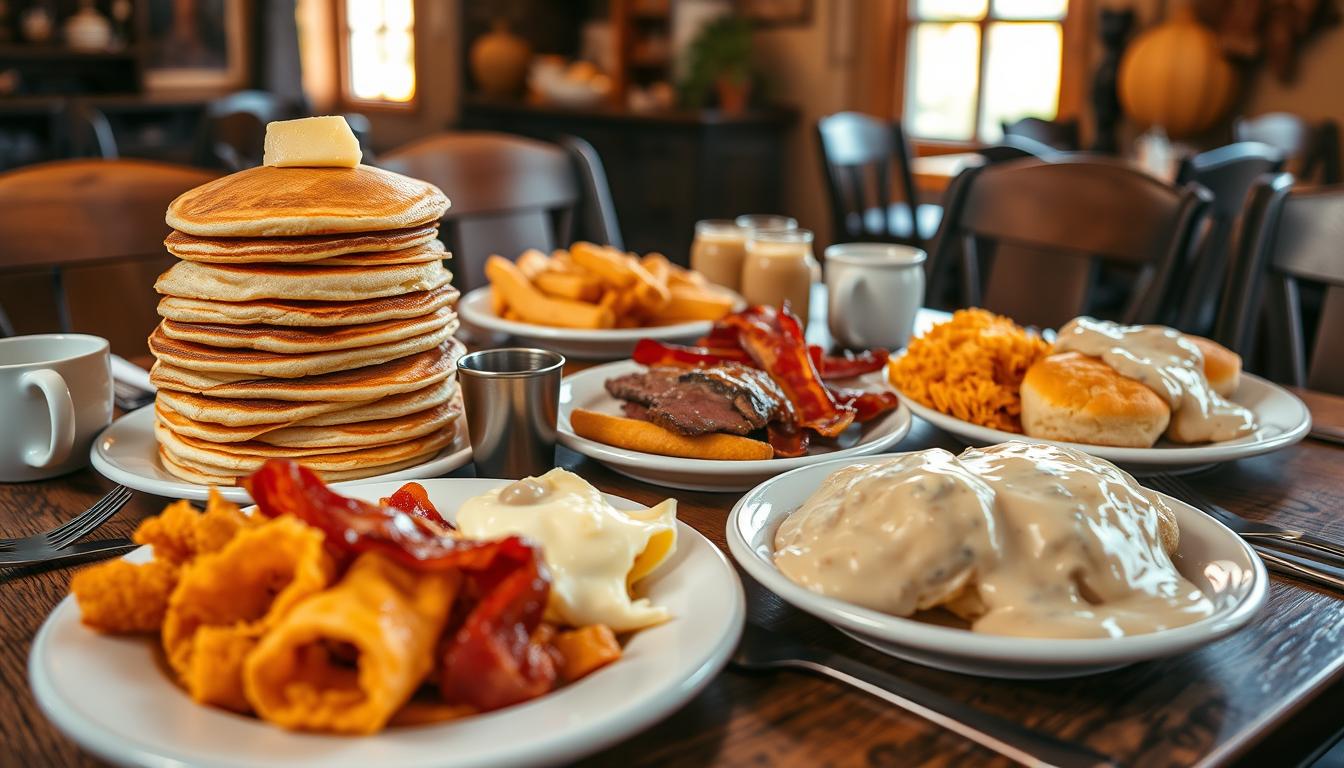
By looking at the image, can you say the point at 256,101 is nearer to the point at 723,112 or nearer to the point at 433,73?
the point at 723,112

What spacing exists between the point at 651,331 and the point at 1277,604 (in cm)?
87

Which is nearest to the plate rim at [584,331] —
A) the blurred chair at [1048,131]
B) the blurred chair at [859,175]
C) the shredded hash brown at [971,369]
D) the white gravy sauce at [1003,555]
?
the shredded hash brown at [971,369]

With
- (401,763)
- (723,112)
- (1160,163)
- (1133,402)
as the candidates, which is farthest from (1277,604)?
(723,112)

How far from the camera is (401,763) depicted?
53 cm

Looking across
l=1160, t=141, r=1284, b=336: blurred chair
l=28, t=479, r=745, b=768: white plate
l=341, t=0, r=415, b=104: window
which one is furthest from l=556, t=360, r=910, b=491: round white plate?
l=341, t=0, r=415, b=104: window

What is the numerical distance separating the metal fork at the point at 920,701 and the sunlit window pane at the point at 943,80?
5.11 m

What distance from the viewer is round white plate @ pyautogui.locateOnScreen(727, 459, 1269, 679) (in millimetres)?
648

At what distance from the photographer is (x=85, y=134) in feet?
12.1

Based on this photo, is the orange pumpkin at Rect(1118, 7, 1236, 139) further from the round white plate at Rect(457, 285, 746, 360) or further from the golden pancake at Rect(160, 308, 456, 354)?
the golden pancake at Rect(160, 308, 456, 354)

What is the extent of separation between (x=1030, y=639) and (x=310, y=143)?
76 centimetres

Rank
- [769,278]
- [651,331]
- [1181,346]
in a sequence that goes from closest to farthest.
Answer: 1. [1181,346]
2. [651,331]
3. [769,278]

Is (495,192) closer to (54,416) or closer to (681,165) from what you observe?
(54,416)

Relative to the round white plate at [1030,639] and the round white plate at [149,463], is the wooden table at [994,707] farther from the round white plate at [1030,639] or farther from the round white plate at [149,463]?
the round white plate at [149,463]

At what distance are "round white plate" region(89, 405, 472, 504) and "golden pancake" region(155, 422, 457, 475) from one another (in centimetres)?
2
